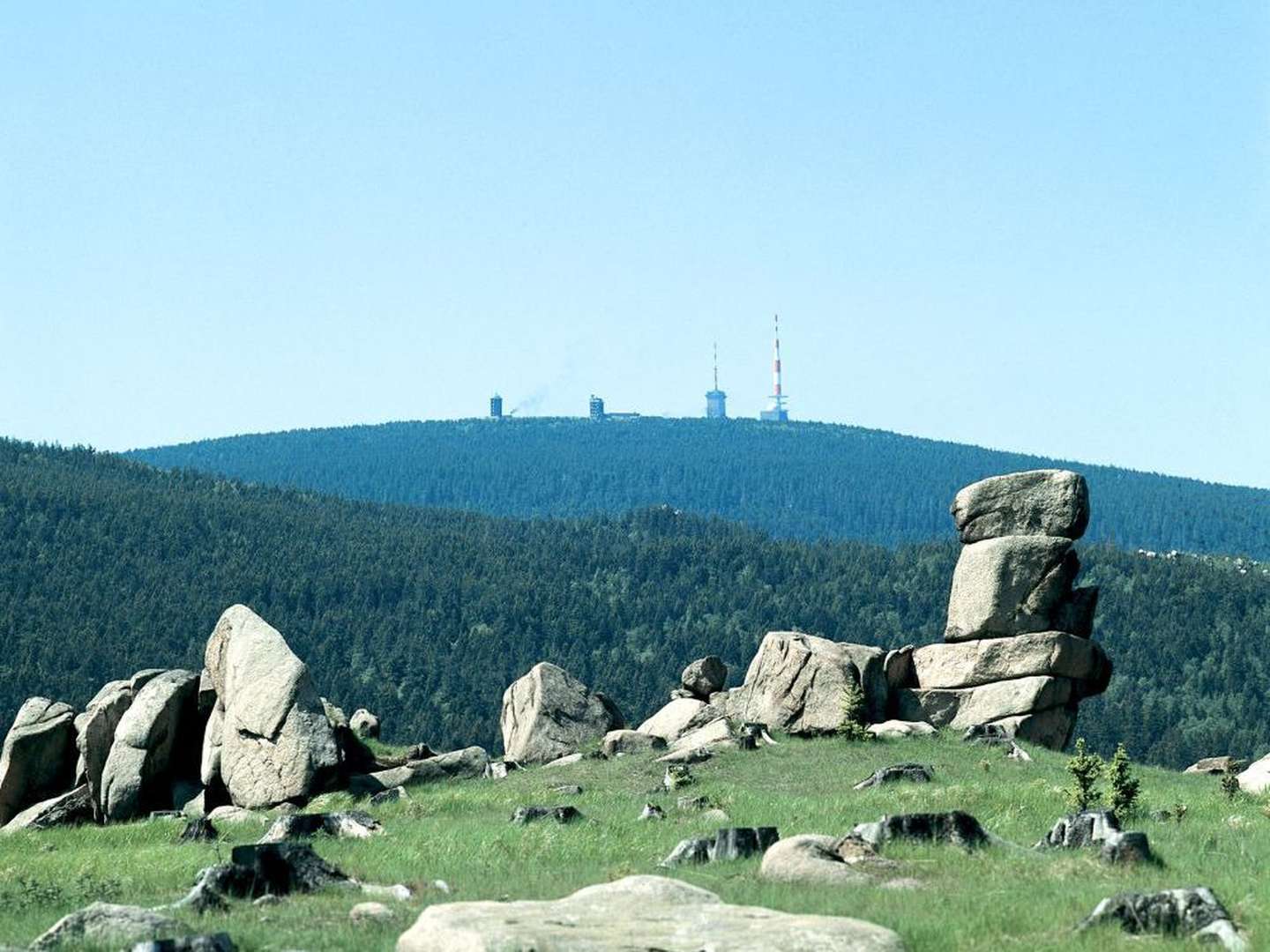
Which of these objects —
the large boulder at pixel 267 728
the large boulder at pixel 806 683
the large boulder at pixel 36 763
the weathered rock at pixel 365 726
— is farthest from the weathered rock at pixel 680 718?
the large boulder at pixel 36 763

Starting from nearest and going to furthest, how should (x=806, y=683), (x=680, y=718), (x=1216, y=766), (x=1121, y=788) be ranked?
1. (x=1121, y=788)
2. (x=1216, y=766)
3. (x=806, y=683)
4. (x=680, y=718)

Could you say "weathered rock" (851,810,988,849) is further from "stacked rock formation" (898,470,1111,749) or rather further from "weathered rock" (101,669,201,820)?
"stacked rock formation" (898,470,1111,749)

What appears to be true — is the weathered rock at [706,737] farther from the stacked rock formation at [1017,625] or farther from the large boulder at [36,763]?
the large boulder at [36,763]

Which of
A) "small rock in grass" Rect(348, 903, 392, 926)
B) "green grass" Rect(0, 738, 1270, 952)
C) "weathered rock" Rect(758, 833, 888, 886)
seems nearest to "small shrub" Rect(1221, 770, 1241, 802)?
"green grass" Rect(0, 738, 1270, 952)

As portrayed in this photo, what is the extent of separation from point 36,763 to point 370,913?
33.7m

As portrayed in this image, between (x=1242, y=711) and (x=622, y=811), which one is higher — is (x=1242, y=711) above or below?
below

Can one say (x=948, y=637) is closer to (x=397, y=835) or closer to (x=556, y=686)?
(x=556, y=686)

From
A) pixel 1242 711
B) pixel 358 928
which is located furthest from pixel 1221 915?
pixel 1242 711

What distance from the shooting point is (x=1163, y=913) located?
763 inches

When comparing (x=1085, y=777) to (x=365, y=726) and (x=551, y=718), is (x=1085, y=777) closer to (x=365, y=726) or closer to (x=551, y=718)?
(x=551, y=718)

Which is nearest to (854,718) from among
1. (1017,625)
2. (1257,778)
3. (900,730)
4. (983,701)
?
(900,730)

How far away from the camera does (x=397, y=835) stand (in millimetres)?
33062

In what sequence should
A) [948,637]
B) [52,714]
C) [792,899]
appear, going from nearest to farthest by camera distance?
[792,899] → [52,714] → [948,637]

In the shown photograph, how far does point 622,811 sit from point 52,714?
23.1m
